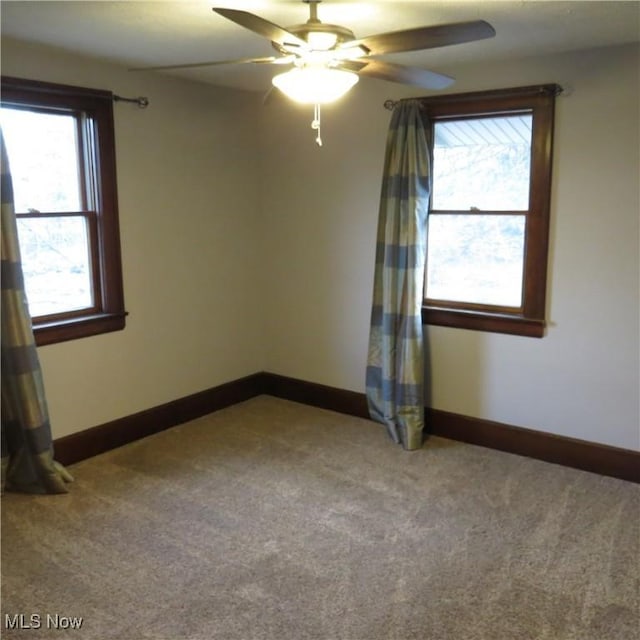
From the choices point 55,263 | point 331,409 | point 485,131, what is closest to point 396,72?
point 485,131

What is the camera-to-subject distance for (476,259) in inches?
156

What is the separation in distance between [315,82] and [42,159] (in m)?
1.82

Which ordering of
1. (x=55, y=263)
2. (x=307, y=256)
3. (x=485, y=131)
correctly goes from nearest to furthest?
(x=55, y=263), (x=485, y=131), (x=307, y=256)

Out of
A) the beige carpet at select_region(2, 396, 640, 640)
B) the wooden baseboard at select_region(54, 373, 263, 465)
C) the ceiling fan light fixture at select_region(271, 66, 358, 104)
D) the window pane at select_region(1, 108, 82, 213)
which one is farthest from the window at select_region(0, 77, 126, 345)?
the ceiling fan light fixture at select_region(271, 66, 358, 104)

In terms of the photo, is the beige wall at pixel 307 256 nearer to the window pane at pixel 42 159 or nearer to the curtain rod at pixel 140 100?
the curtain rod at pixel 140 100

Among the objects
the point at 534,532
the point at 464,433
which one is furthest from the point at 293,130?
the point at 534,532

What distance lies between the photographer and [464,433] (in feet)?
13.5

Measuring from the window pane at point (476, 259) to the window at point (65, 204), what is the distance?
1944 mm

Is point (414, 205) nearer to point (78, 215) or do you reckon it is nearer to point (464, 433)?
point (464, 433)

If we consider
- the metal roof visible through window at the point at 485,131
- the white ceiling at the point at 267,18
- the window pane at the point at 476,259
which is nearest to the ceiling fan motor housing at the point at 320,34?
the white ceiling at the point at 267,18

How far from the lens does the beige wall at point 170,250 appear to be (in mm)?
3750

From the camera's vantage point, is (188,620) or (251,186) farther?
(251,186)

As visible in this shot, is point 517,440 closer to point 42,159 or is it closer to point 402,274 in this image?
point 402,274

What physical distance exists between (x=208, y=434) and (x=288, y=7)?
2.63 meters
